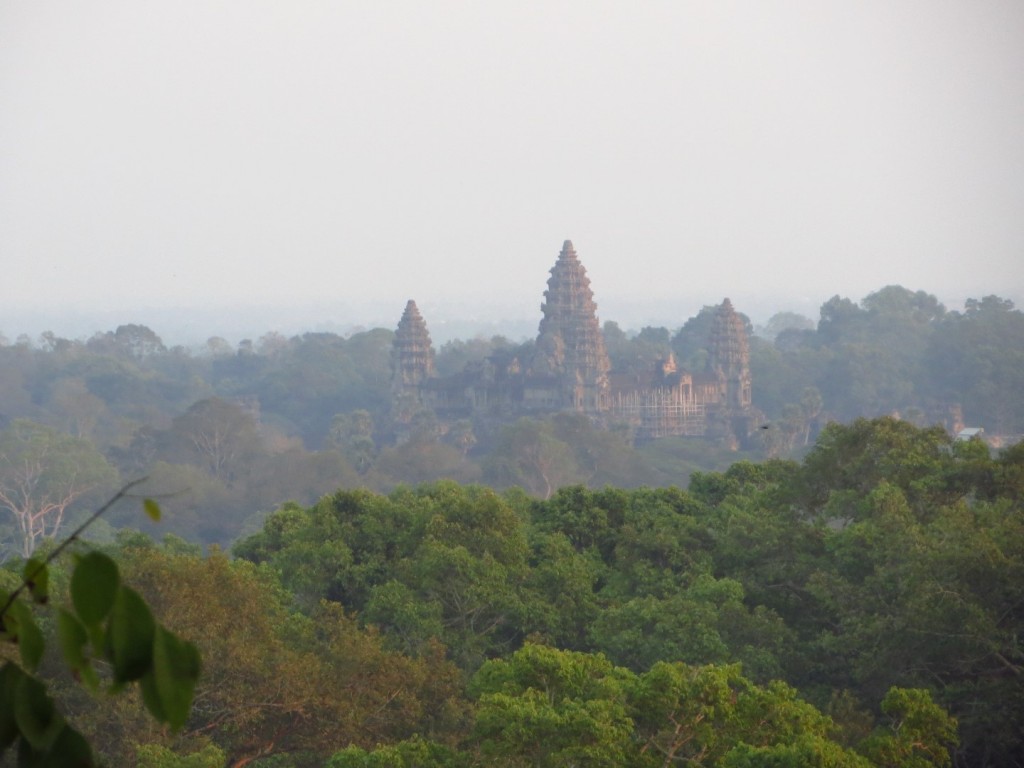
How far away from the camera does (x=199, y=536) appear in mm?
60656

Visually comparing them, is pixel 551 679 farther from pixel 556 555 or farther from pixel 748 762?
pixel 556 555

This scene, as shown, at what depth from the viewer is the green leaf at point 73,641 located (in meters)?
3.48

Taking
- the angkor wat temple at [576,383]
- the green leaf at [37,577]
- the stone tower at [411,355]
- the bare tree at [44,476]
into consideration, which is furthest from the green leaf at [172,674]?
the stone tower at [411,355]

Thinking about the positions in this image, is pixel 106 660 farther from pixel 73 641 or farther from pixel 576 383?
Answer: pixel 576 383

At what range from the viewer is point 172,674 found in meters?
3.47

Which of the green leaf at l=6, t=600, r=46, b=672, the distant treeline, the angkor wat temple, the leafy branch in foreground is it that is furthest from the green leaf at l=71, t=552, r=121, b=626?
the angkor wat temple

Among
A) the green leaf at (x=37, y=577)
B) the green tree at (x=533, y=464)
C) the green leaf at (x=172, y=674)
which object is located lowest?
the green tree at (x=533, y=464)

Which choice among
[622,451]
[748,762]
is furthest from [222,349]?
[748,762]

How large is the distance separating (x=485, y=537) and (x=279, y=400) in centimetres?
8289

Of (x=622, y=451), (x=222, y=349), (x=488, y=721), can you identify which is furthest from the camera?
(x=222, y=349)

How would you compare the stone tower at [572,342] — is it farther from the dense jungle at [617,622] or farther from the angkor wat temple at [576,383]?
the dense jungle at [617,622]

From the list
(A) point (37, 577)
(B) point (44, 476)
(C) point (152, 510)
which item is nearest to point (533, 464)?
(B) point (44, 476)

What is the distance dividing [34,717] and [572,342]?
78988 mm

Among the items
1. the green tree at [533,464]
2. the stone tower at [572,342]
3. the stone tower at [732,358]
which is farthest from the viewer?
the stone tower at [732,358]
